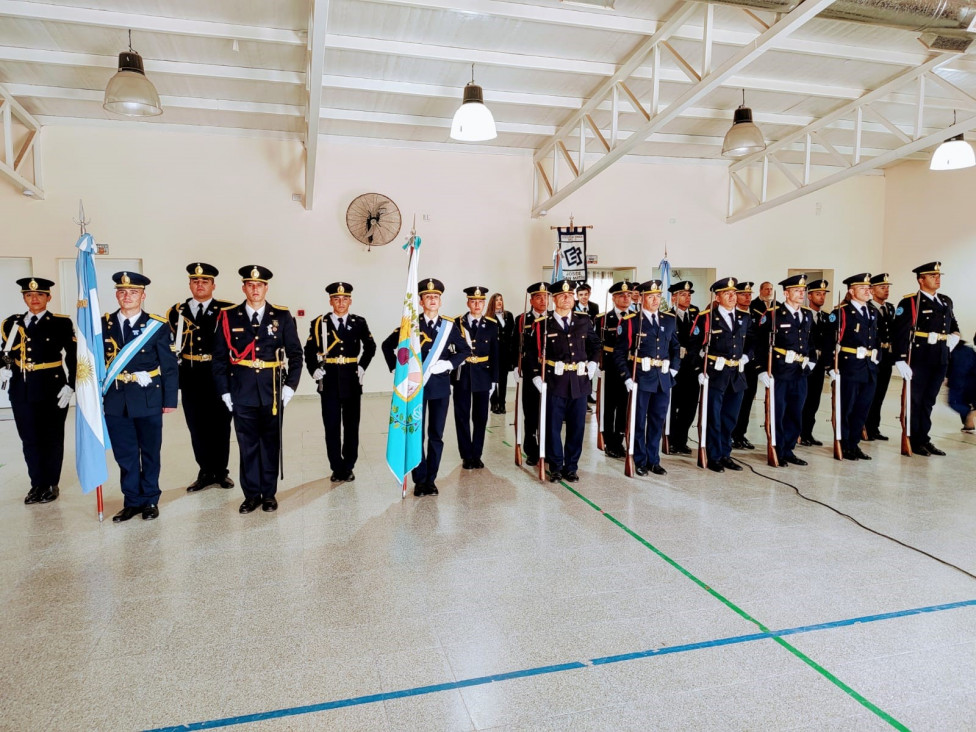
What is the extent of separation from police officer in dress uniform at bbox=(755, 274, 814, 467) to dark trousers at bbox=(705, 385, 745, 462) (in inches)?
12.3

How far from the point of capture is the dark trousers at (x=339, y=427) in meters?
4.53

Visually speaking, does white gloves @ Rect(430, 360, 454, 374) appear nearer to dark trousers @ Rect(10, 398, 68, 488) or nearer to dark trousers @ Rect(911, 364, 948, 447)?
dark trousers @ Rect(10, 398, 68, 488)

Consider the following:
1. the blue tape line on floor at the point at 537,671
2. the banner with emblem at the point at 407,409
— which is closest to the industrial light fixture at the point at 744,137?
the banner with emblem at the point at 407,409

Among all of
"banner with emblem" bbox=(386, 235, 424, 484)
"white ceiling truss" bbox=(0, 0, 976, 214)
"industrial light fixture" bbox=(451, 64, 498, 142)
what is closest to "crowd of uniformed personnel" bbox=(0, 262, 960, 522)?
"banner with emblem" bbox=(386, 235, 424, 484)

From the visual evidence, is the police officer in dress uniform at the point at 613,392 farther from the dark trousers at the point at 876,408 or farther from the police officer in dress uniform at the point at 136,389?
the police officer in dress uniform at the point at 136,389

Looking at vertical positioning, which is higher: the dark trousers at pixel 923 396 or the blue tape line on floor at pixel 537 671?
the dark trousers at pixel 923 396

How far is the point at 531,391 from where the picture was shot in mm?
5055

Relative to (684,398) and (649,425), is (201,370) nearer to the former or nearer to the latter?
(649,425)

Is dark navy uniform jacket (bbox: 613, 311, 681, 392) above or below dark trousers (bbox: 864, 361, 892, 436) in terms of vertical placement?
above

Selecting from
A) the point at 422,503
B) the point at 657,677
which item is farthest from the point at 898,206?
the point at 657,677

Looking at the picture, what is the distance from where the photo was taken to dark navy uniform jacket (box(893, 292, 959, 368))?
551 cm

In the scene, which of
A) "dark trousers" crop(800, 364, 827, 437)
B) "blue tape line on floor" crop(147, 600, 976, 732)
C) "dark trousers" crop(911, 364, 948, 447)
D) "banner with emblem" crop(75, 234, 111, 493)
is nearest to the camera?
"blue tape line on floor" crop(147, 600, 976, 732)

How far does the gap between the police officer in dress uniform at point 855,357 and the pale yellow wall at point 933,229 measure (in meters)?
5.61

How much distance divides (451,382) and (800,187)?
654cm
